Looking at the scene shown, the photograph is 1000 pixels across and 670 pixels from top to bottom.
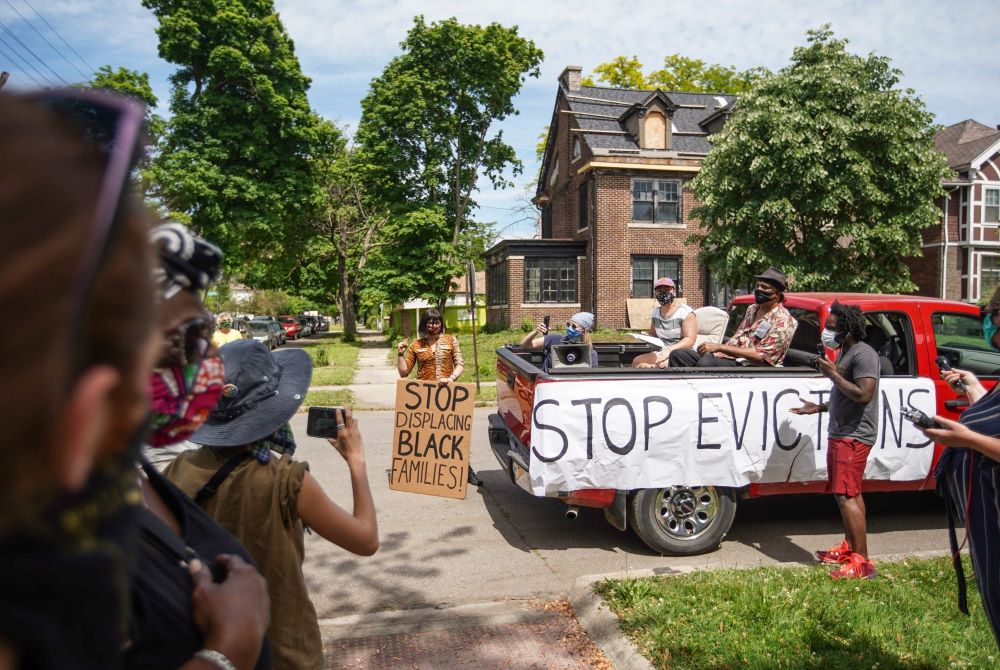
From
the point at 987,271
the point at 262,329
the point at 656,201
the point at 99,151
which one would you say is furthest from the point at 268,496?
the point at 987,271

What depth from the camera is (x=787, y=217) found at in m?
20.2

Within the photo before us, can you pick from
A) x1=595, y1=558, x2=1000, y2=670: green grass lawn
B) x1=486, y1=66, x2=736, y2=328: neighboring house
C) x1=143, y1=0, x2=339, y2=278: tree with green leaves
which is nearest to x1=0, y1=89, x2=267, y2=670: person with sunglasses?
x1=595, y1=558, x2=1000, y2=670: green grass lawn

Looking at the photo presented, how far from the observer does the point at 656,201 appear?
29.7m

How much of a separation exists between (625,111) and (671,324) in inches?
1039

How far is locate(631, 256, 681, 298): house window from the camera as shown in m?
29.6

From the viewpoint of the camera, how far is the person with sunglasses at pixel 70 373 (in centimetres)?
62

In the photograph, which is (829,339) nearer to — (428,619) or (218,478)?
(428,619)

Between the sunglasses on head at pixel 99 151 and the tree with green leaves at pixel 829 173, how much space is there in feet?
68.5

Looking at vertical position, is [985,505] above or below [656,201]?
below

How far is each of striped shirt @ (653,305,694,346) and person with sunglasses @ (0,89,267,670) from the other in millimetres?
6852

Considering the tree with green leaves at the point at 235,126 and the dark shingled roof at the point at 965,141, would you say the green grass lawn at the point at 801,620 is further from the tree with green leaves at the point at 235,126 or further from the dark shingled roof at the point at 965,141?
the dark shingled roof at the point at 965,141

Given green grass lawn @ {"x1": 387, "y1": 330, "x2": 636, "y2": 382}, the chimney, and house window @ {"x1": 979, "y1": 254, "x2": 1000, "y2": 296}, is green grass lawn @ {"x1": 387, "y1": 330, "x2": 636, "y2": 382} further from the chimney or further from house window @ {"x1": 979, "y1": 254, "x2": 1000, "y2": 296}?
house window @ {"x1": 979, "y1": 254, "x2": 1000, "y2": 296}

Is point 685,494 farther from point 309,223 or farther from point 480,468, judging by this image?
point 309,223

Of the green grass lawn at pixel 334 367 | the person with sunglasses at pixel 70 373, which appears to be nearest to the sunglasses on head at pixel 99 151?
the person with sunglasses at pixel 70 373
